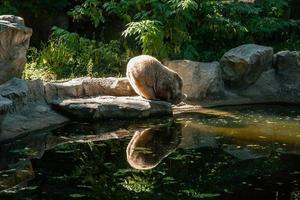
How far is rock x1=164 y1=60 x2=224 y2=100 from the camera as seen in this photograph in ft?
40.2

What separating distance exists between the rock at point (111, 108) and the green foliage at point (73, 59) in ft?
6.37

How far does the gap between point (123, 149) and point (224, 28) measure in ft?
23.1

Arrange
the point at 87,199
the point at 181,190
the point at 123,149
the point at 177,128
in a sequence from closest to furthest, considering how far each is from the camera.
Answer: the point at 87,199 → the point at 181,190 → the point at 123,149 → the point at 177,128

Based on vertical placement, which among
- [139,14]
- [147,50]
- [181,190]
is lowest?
[181,190]

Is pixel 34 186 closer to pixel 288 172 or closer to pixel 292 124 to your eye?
pixel 288 172

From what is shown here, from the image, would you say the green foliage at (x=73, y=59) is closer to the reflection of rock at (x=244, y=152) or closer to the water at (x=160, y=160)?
the water at (x=160, y=160)

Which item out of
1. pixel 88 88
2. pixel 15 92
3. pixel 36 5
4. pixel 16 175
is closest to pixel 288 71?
pixel 88 88

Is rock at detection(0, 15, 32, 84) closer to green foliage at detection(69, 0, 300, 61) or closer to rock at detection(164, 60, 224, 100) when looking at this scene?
green foliage at detection(69, 0, 300, 61)

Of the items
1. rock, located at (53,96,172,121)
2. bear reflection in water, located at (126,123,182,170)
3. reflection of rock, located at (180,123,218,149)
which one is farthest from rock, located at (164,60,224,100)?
reflection of rock, located at (180,123,218,149)

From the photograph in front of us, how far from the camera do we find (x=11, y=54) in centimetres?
995

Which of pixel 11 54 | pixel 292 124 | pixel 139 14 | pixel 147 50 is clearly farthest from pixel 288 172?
pixel 139 14

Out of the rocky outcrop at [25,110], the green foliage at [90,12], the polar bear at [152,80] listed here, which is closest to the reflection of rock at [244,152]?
the polar bear at [152,80]

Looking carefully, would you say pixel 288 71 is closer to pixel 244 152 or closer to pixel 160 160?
pixel 244 152

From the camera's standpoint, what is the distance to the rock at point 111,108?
1005cm
